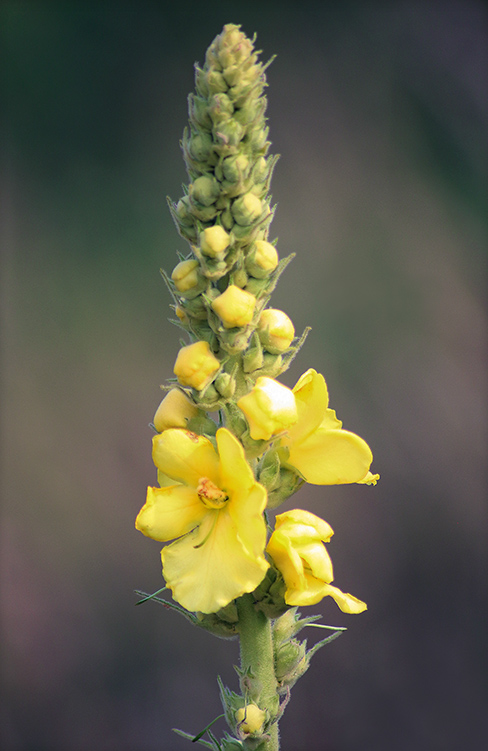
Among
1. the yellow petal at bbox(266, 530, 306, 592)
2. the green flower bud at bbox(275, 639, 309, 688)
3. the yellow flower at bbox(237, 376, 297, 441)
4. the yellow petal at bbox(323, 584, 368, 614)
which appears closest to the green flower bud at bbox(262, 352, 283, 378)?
the yellow flower at bbox(237, 376, 297, 441)

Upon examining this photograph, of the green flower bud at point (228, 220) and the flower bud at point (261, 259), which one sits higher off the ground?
the green flower bud at point (228, 220)

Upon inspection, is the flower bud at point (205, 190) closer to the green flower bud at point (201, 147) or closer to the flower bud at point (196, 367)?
the green flower bud at point (201, 147)

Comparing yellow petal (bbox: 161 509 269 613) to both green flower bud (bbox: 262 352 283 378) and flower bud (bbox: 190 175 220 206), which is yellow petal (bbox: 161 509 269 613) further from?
flower bud (bbox: 190 175 220 206)

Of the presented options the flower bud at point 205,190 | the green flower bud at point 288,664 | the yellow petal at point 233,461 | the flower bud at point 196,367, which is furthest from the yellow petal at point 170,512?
the flower bud at point 205,190

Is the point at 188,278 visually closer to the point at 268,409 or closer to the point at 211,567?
the point at 268,409

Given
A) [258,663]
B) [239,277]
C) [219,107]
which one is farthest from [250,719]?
[219,107]

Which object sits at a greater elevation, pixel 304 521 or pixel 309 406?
pixel 309 406
